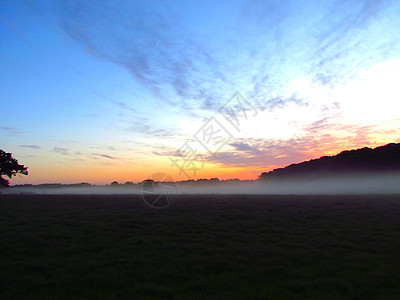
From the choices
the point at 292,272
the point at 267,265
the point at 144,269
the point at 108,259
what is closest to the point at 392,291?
the point at 292,272

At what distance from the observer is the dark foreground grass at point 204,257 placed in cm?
962

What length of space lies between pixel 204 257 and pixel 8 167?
65255mm

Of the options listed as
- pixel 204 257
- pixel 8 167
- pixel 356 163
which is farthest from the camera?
pixel 356 163

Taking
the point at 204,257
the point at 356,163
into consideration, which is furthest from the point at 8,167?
the point at 356,163

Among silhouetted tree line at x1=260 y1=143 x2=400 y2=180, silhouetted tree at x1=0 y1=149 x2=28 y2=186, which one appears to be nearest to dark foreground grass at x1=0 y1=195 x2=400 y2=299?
silhouetted tree at x1=0 y1=149 x2=28 y2=186

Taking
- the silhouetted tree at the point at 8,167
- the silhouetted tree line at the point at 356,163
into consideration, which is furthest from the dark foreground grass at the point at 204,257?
the silhouetted tree line at the point at 356,163

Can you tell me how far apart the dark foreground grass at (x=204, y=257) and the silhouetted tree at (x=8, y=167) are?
43.7m

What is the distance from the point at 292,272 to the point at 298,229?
29.1ft

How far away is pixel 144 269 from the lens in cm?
1177

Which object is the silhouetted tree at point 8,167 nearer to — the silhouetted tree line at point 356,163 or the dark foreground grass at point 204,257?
the dark foreground grass at point 204,257

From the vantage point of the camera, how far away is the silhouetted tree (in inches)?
2259

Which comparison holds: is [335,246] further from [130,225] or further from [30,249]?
[30,249]

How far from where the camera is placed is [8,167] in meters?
57.7

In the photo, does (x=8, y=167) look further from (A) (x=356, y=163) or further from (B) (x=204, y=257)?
Result: (A) (x=356, y=163)
